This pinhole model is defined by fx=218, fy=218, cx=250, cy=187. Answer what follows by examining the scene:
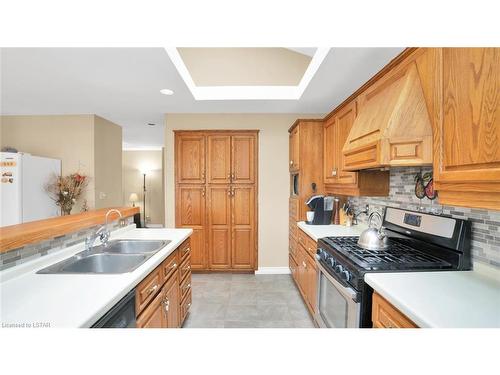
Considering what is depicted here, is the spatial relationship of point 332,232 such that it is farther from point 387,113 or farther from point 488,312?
point 488,312

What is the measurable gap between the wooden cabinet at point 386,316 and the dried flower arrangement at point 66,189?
4.19m

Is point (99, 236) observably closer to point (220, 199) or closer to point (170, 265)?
point (170, 265)

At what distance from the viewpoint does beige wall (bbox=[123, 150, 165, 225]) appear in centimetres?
733

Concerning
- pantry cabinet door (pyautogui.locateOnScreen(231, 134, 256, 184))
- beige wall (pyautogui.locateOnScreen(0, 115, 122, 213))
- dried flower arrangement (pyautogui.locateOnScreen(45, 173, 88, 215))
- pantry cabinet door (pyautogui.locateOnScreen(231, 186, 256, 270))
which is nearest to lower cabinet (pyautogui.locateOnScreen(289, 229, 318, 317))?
pantry cabinet door (pyautogui.locateOnScreen(231, 186, 256, 270))

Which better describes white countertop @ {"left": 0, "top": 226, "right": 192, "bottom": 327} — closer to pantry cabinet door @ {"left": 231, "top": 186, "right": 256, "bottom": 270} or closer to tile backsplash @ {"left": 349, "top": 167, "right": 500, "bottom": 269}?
tile backsplash @ {"left": 349, "top": 167, "right": 500, "bottom": 269}

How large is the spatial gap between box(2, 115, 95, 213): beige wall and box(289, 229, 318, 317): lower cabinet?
11.9 feet

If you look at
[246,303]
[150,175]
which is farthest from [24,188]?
[150,175]

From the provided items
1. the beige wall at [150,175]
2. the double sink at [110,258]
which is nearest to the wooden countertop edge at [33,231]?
the double sink at [110,258]

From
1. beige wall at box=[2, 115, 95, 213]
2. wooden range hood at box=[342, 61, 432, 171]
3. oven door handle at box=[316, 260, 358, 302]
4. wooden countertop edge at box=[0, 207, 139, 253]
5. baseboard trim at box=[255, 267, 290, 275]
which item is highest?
beige wall at box=[2, 115, 95, 213]

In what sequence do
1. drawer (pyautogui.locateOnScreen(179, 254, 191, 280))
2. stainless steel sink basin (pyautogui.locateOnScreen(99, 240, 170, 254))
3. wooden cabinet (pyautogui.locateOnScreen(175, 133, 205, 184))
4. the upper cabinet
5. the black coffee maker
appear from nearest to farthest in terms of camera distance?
1. the upper cabinet
2. stainless steel sink basin (pyautogui.locateOnScreen(99, 240, 170, 254))
3. drawer (pyautogui.locateOnScreen(179, 254, 191, 280))
4. the black coffee maker
5. wooden cabinet (pyautogui.locateOnScreen(175, 133, 205, 184))

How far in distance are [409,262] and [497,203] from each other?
0.70m

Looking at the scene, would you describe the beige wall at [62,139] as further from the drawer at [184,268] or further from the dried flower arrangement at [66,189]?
the drawer at [184,268]

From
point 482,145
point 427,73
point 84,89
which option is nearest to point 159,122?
point 84,89

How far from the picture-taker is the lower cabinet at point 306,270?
205 centimetres
